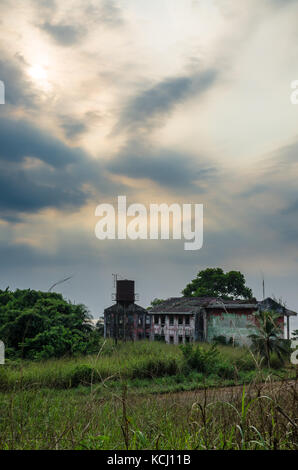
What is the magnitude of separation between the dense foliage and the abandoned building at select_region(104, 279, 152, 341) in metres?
10.2

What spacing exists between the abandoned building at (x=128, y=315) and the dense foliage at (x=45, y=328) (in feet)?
33.6

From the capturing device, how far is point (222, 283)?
150 feet

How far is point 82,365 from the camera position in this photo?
14.6m

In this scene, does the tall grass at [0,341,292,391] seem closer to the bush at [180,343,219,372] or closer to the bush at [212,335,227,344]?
the bush at [180,343,219,372]

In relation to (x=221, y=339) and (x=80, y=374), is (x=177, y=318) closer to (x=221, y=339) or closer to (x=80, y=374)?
(x=221, y=339)

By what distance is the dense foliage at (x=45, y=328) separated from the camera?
18.6 m

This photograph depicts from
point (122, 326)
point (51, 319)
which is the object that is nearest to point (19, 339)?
point (51, 319)

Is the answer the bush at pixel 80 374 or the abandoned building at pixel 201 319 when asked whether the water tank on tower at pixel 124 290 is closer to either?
the abandoned building at pixel 201 319
